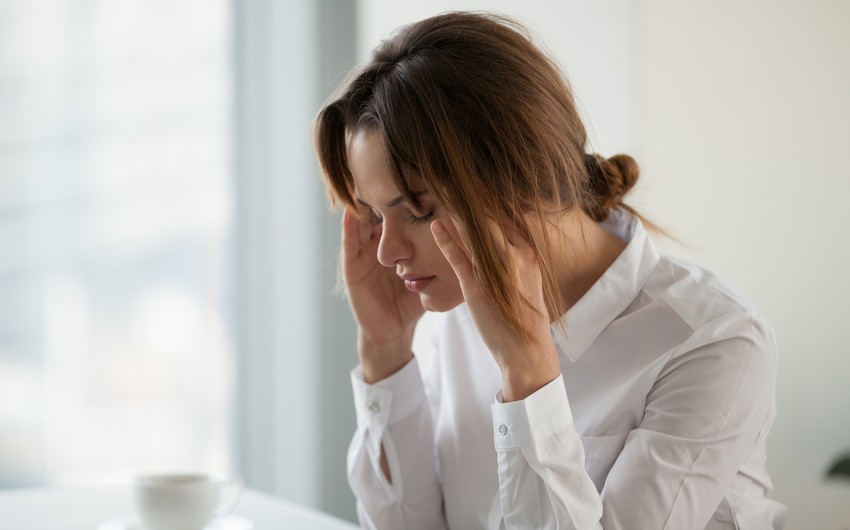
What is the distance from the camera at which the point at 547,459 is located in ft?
3.18

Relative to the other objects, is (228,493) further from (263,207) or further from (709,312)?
(263,207)

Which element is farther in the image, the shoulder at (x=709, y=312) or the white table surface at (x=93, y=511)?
the white table surface at (x=93, y=511)

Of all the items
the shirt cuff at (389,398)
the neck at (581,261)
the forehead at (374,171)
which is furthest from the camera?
the shirt cuff at (389,398)

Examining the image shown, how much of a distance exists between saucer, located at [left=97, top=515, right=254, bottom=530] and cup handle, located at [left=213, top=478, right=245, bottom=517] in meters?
0.02

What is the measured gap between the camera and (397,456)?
129cm

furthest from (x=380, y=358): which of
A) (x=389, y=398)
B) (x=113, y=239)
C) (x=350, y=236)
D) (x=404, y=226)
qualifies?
(x=113, y=239)

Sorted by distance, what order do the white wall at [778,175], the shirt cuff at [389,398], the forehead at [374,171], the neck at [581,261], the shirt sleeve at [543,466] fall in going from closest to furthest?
the shirt sleeve at [543,466]
the forehead at [374,171]
the neck at [581,261]
the shirt cuff at [389,398]
the white wall at [778,175]

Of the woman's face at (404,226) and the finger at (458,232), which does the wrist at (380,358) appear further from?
the finger at (458,232)

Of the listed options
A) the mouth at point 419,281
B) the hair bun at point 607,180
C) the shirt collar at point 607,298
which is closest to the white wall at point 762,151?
the hair bun at point 607,180

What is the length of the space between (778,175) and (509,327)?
50.3 inches

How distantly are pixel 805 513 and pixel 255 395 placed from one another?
138 cm

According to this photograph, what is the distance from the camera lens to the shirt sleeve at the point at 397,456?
128cm

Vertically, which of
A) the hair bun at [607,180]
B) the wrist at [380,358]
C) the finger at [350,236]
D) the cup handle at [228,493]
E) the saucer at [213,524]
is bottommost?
the saucer at [213,524]

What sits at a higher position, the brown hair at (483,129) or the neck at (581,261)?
the brown hair at (483,129)
